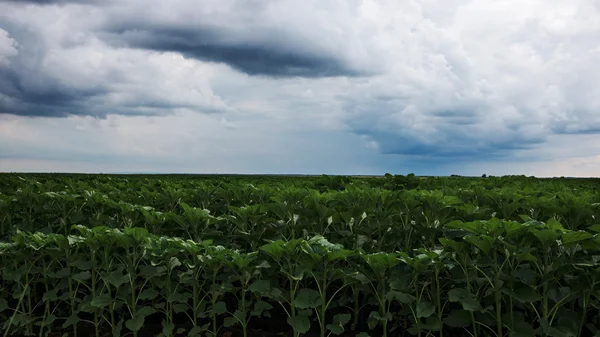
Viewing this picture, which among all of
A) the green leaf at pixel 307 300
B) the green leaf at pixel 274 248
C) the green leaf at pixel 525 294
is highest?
the green leaf at pixel 274 248

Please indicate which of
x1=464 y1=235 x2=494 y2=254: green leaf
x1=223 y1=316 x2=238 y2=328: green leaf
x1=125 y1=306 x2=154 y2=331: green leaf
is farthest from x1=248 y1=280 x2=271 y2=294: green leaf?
x1=464 y1=235 x2=494 y2=254: green leaf

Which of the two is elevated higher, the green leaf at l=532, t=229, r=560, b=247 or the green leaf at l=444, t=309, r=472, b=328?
the green leaf at l=532, t=229, r=560, b=247

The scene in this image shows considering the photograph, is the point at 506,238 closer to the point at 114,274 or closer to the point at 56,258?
the point at 114,274

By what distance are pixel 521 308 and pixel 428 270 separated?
54.2 inches

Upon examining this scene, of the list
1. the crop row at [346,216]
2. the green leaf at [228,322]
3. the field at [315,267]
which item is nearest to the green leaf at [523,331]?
the field at [315,267]

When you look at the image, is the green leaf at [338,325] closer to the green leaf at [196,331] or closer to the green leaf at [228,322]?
the green leaf at [228,322]

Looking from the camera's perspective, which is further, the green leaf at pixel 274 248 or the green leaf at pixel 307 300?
the green leaf at pixel 307 300

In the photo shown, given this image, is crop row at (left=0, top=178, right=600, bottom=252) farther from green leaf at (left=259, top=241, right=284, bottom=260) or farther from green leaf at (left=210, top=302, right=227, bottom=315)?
green leaf at (left=259, top=241, right=284, bottom=260)

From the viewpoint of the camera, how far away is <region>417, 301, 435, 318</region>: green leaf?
13.8ft

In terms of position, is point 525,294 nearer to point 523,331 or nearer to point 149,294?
point 523,331

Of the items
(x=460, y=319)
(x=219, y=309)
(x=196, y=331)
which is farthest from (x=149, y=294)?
(x=460, y=319)

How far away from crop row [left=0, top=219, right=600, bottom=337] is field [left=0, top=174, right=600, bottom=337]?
0.06ft

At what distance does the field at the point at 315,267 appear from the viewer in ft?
13.8

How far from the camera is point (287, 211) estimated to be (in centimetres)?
562
